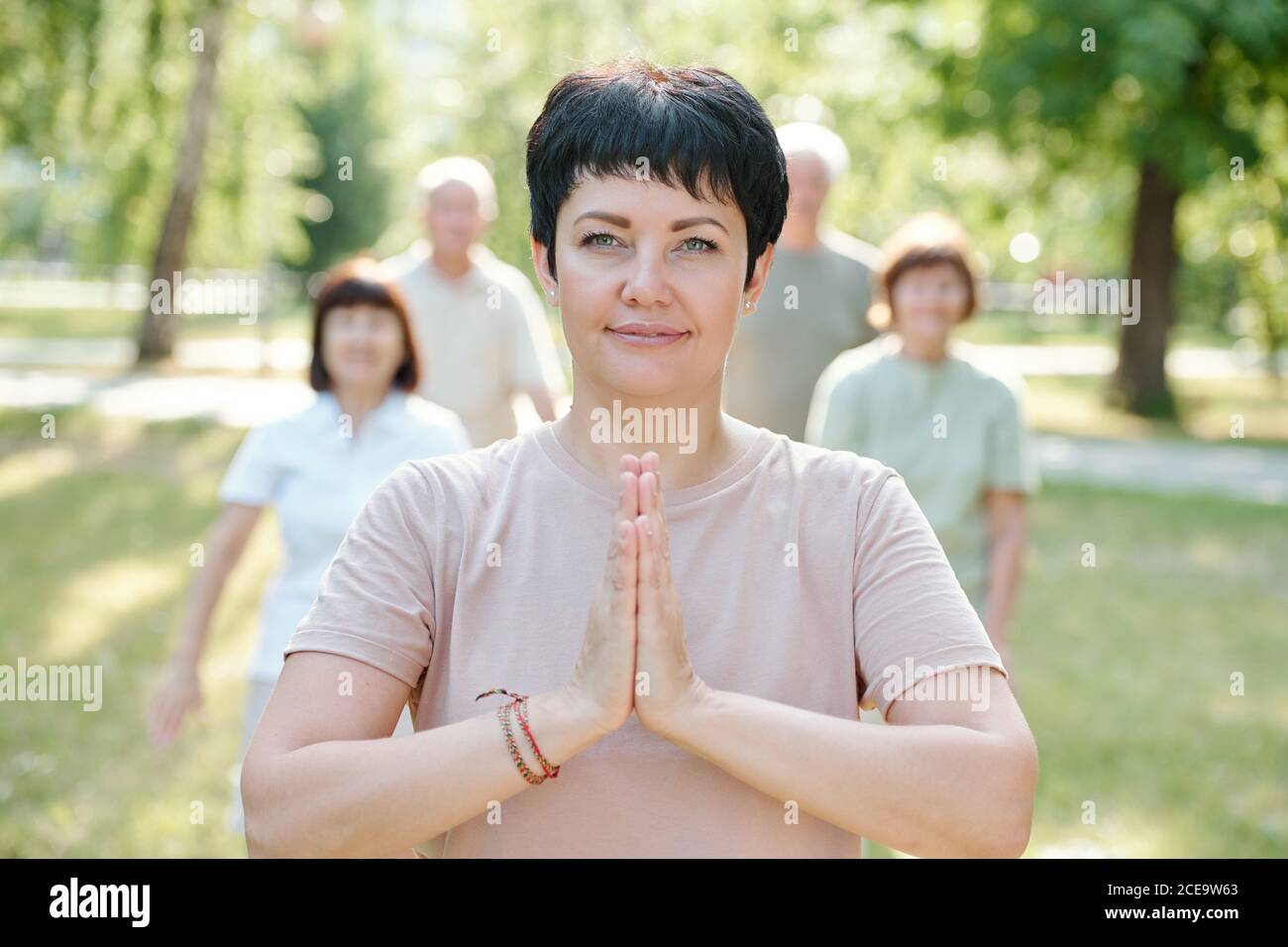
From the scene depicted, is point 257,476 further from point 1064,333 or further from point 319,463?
point 1064,333

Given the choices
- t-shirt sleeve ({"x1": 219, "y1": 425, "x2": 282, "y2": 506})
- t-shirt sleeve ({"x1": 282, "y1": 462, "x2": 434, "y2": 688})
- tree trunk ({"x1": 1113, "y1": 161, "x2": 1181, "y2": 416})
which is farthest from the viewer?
tree trunk ({"x1": 1113, "y1": 161, "x2": 1181, "y2": 416})

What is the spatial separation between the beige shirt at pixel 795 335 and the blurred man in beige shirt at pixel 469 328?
82 centimetres

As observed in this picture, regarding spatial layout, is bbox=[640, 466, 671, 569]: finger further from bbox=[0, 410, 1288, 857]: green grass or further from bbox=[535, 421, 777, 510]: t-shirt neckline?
bbox=[0, 410, 1288, 857]: green grass

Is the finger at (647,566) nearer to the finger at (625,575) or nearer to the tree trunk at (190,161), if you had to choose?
the finger at (625,575)

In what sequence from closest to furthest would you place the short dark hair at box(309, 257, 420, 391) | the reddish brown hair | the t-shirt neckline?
the t-shirt neckline → the short dark hair at box(309, 257, 420, 391) → the reddish brown hair

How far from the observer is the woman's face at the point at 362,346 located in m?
4.22

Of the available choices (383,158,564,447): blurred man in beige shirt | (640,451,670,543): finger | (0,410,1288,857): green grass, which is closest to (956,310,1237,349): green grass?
(0,410,1288,857): green grass

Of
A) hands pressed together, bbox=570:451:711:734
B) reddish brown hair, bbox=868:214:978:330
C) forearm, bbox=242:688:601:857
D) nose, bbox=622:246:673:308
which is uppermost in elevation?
reddish brown hair, bbox=868:214:978:330

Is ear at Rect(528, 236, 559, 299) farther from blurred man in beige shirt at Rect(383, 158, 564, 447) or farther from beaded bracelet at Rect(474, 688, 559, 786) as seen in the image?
blurred man in beige shirt at Rect(383, 158, 564, 447)

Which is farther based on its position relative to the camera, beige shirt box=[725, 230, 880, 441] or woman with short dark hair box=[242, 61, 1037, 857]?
beige shirt box=[725, 230, 880, 441]

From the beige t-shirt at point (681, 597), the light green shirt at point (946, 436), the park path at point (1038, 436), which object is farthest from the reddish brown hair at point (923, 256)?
the park path at point (1038, 436)

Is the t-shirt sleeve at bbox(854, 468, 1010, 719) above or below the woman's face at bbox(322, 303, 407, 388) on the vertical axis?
below

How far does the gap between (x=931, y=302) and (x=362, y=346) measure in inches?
75.0

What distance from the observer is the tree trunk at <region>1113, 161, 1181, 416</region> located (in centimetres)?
1900
